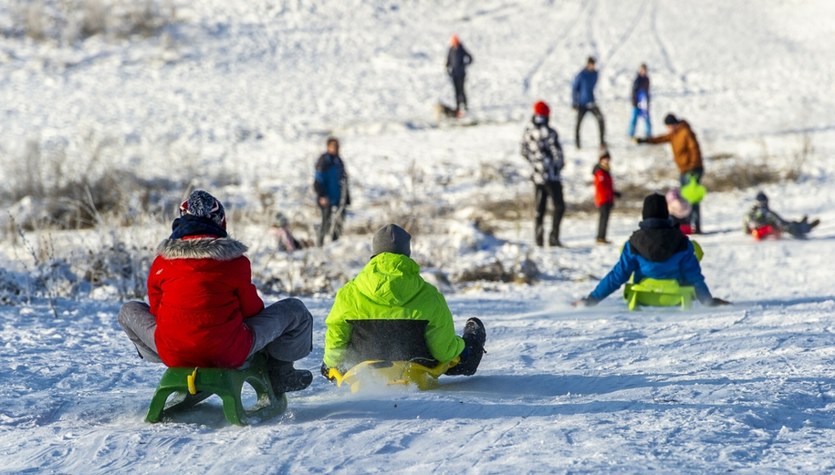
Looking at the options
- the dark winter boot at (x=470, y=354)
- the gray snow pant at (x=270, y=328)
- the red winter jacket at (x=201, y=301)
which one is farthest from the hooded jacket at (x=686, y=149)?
the red winter jacket at (x=201, y=301)

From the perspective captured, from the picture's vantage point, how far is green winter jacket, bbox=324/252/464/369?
5.15m

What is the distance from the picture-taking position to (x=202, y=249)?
14.1 ft

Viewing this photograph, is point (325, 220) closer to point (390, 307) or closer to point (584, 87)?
point (584, 87)

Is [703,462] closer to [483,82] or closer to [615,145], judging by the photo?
[615,145]

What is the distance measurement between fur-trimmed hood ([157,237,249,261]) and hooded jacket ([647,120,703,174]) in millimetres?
10183

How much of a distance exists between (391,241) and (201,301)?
1211 millimetres

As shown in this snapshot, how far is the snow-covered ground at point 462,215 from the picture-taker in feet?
13.6

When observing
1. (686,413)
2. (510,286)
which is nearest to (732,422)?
(686,413)

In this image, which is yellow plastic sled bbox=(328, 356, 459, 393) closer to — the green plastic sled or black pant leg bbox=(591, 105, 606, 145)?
the green plastic sled

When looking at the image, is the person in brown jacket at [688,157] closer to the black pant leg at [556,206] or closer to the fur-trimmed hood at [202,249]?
the black pant leg at [556,206]

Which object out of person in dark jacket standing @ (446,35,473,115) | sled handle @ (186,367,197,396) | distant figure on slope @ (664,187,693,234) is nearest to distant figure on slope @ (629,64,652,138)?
person in dark jacket standing @ (446,35,473,115)

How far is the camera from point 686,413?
14.7 feet

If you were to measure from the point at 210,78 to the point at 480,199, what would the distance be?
1248cm

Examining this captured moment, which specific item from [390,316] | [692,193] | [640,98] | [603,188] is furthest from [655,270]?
[640,98]
